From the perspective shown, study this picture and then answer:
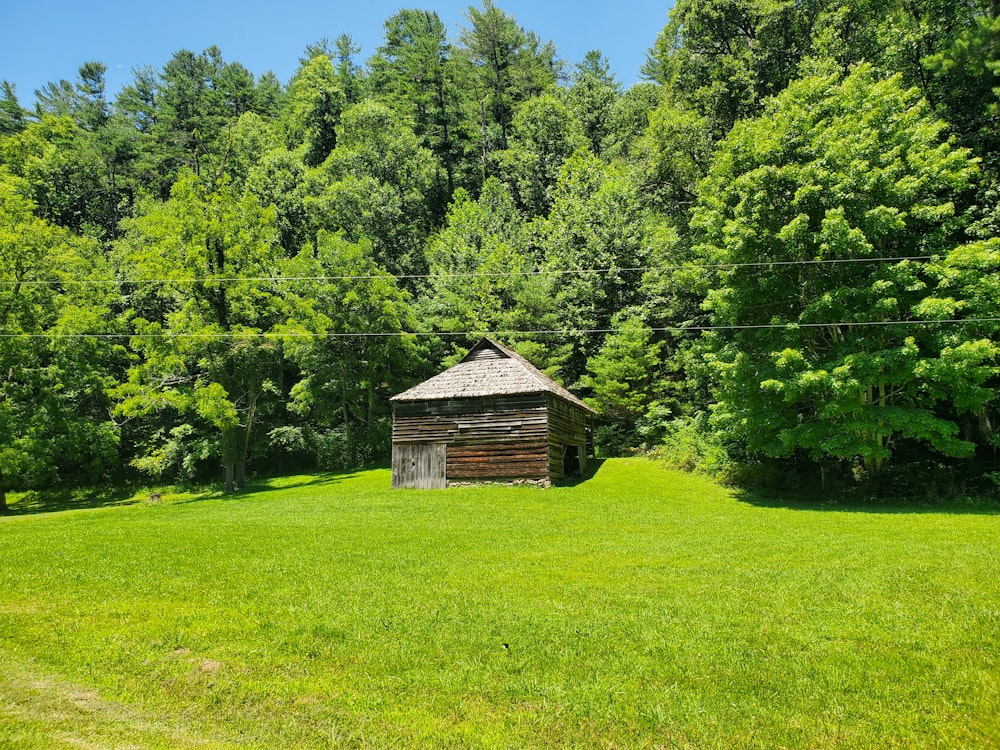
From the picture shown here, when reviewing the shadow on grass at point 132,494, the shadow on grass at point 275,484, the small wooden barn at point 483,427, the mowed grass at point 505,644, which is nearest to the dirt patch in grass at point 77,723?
the mowed grass at point 505,644

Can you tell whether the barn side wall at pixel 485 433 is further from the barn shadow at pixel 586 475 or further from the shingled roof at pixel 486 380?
the barn shadow at pixel 586 475

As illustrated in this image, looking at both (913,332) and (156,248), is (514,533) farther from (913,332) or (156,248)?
(156,248)

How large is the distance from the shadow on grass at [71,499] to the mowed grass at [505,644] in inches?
1037

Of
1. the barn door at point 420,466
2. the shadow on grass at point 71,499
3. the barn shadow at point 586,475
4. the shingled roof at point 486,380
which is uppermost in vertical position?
the shingled roof at point 486,380

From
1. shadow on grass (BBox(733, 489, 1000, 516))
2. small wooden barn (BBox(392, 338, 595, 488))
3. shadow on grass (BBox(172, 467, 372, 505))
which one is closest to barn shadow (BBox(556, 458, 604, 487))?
small wooden barn (BBox(392, 338, 595, 488))

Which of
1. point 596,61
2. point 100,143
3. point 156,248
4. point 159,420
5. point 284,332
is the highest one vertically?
point 596,61

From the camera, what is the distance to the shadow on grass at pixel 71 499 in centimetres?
3369

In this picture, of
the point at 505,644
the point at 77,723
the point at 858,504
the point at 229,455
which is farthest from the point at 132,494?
the point at 858,504

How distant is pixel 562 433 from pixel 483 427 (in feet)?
13.5

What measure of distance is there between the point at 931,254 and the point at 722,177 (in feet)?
25.8

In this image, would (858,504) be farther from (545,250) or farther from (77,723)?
(545,250)

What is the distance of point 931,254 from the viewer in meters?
19.9

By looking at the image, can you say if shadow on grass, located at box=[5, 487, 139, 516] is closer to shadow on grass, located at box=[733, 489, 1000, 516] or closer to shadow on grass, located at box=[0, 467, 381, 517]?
shadow on grass, located at box=[0, 467, 381, 517]

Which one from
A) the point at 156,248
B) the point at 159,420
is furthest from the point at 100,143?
the point at 156,248
